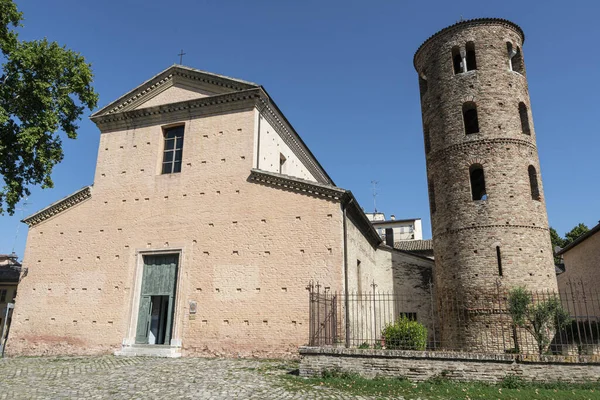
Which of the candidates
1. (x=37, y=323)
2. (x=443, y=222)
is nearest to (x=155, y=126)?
(x=37, y=323)

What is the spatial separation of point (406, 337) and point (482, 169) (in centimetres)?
943

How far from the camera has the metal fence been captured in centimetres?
1088

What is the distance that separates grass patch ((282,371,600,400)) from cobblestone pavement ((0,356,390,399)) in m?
0.51

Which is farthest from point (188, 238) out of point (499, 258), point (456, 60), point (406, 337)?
point (456, 60)

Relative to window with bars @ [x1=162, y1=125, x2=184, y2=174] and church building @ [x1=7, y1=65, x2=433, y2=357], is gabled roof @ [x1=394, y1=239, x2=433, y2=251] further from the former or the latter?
window with bars @ [x1=162, y1=125, x2=184, y2=174]

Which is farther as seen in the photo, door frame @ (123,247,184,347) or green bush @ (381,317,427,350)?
door frame @ (123,247,184,347)

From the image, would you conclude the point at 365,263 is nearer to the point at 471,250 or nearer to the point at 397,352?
the point at 471,250

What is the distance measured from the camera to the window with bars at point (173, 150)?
54.4 feet

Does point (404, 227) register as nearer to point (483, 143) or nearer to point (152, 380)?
point (483, 143)

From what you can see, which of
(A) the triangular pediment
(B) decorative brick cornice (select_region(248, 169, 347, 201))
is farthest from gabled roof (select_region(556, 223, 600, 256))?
(A) the triangular pediment

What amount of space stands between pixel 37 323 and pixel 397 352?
13166mm

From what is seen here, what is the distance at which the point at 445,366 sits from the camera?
9.26 metres

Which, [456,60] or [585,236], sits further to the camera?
[585,236]

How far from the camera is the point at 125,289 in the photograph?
49.2ft
